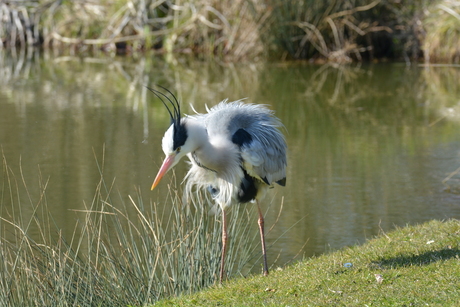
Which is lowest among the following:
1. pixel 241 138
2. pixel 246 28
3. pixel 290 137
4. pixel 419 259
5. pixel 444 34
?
pixel 290 137

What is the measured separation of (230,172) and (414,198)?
11.6 feet

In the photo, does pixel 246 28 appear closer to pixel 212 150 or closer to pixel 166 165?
pixel 212 150

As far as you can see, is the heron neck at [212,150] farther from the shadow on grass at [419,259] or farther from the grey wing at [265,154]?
the shadow on grass at [419,259]

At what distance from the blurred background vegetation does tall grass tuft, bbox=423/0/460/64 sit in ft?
0.09

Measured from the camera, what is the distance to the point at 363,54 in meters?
19.1

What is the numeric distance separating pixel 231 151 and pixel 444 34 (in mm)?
14017

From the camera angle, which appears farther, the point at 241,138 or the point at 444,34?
the point at 444,34

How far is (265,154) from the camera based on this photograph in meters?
5.32

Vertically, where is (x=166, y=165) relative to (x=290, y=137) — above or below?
above

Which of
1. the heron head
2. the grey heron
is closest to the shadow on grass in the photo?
the grey heron

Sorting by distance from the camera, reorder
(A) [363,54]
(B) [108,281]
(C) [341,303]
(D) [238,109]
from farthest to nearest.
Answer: (A) [363,54], (D) [238,109], (B) [108,281], (C) [341,303]

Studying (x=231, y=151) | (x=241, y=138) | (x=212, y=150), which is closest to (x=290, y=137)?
(x=241, y=138)

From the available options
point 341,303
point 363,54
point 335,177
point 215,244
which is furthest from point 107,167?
point 363,54

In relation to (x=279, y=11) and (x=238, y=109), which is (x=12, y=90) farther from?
(x=238, y=109)
